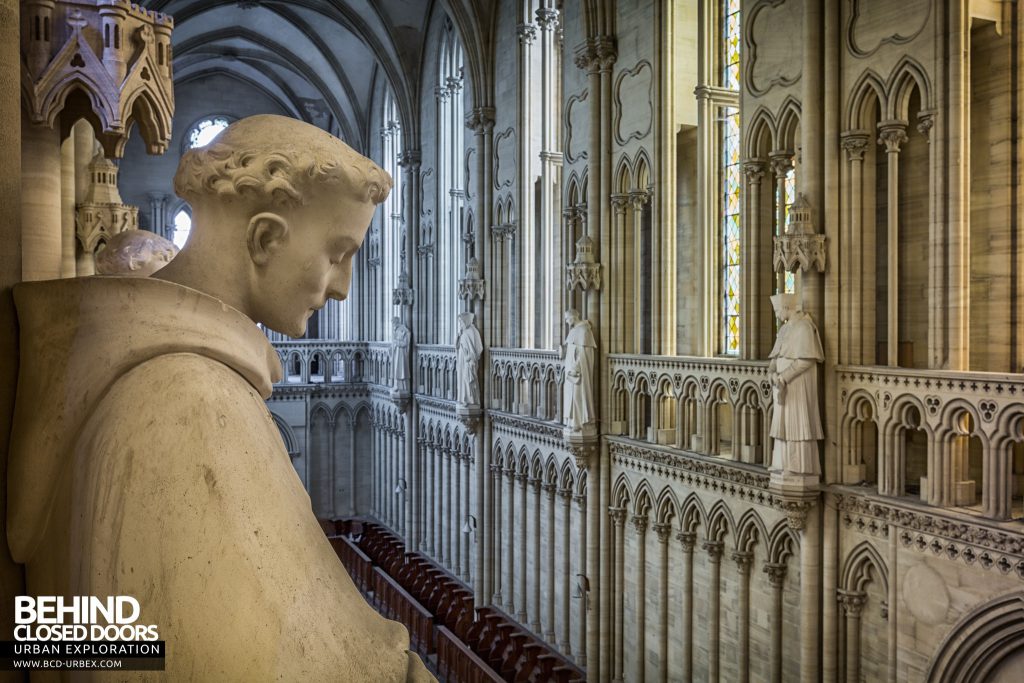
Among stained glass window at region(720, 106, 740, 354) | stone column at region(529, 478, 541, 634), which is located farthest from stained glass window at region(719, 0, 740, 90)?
stone column at region(529, 478, 541, 634)

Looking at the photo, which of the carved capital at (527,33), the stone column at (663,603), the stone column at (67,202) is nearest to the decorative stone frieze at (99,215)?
the stone column at (67,202)

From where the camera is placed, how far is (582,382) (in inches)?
537

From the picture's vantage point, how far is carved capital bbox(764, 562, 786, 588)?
33.2ft

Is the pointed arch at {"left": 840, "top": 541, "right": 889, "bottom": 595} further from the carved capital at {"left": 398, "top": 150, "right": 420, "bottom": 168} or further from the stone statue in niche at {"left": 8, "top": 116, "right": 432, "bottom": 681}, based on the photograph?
the carved capital at {"left": 398, "top": 150, "right": 420, "bottom": 168}

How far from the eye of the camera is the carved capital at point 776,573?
33.2ft

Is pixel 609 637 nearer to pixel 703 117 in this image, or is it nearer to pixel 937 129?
pixel 703 117

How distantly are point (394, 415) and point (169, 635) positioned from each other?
2471 centimetres

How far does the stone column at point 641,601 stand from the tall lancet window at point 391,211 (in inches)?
579

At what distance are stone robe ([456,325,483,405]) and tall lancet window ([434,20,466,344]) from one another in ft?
7.98

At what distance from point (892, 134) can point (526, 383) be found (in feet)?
29.5

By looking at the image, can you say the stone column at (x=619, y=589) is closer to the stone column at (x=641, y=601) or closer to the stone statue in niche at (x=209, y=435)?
the stone column at (x=641, y=601)

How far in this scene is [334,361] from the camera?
1108 inches

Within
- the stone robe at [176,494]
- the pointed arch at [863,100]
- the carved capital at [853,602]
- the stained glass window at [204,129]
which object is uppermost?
the stained glass window at [204,129]

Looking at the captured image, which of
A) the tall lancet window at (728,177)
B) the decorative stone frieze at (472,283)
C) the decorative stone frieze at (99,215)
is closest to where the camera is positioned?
the decorative stone frieze at (99,215)
